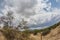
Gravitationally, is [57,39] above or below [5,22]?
below

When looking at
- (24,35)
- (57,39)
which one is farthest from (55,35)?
(24,35)

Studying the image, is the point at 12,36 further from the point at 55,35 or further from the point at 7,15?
the point at 55,35

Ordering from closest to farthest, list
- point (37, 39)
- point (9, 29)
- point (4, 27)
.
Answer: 1. point (9, 29)
2. point (4, 27)
3. point (37, 39)

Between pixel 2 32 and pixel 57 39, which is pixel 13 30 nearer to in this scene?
pixel 2 32

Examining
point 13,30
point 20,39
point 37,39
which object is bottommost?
point 37,39

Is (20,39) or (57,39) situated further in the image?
(57,39)

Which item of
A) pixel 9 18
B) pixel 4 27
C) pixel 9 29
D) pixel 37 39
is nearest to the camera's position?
pixel 9 29

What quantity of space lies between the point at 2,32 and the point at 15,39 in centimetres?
292

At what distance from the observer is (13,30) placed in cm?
4091

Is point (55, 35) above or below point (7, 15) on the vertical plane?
below

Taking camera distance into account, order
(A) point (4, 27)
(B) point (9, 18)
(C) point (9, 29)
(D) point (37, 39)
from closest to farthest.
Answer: (C) point (9, 29), (A) point (4, 27), (B) point (9, 18), (D) point (37, 39)

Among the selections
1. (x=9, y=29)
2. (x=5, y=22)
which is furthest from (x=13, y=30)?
(x=5, y=22)

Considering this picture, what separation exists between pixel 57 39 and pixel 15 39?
32.9ft

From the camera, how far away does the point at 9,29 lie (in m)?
40.2
